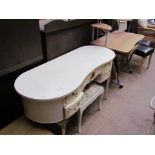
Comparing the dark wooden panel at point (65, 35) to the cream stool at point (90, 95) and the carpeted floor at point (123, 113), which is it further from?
the carpeted floor at point (123, 113)

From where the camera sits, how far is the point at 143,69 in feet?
11.7

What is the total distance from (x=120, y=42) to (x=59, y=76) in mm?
1532

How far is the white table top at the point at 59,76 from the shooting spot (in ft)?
4.78

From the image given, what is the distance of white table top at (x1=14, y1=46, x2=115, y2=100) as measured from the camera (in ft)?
4.78

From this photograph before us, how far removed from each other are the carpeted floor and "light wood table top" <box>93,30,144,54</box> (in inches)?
27.8

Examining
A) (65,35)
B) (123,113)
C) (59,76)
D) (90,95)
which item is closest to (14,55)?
(59,76)

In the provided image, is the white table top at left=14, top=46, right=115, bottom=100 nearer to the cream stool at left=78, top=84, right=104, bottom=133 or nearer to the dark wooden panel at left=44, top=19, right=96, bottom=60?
the dark wooden panel at left=44, top=19, right=96, bottom=60

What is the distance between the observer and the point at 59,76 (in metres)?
1.68

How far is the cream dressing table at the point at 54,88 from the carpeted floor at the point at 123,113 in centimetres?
55

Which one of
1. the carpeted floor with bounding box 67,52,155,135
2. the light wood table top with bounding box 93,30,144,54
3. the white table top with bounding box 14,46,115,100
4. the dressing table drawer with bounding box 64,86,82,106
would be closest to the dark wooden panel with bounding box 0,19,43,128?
the white table top with bounding box 14,46,115,100

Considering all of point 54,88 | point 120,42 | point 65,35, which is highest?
point 65,35

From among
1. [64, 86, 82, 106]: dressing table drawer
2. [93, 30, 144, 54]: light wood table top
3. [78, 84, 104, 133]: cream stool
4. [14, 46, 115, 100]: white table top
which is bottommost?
[78, 84, 104, 133]: cream stool

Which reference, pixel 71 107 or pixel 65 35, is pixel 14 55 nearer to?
pixel 71 107

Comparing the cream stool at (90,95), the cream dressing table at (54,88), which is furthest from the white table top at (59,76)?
the cream stool at (90,95)
